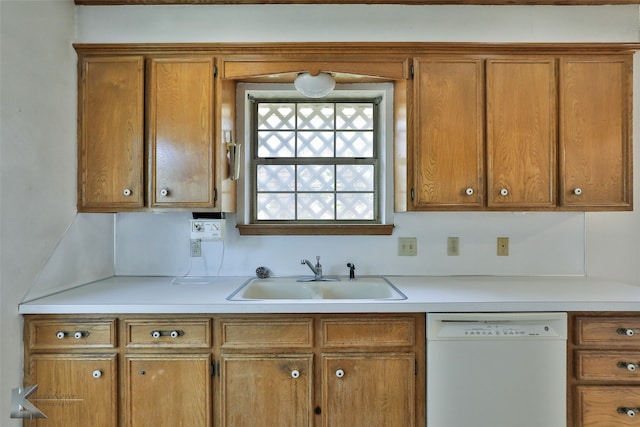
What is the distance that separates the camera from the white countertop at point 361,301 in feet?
5.10

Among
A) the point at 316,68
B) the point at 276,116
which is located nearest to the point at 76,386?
the point at 276,116

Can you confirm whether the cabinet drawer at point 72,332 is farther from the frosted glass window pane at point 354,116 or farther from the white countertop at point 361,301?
the frosted glass window pane at point 354,116

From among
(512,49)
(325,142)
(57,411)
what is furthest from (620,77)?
(57,411)

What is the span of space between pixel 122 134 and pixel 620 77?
2664 mm

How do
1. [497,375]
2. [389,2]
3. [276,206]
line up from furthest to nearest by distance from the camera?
[276,206] → [389,2] → [497,375]

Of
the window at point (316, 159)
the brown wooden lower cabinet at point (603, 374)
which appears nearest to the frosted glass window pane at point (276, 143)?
the window at point (316, 159)

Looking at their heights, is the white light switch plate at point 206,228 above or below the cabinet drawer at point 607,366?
above

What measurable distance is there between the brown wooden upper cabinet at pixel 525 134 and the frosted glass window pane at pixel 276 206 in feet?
2.78

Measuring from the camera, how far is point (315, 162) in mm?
2330

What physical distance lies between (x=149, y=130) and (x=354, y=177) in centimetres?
125

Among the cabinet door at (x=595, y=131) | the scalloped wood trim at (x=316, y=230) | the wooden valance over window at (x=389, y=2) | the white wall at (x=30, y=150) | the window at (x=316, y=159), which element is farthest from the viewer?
the window at (x=316, y=159)

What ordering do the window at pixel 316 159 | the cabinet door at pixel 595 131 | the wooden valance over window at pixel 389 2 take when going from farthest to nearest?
the window at pixel 316 159 < the wooden valance over window at pixel 389 2 < the cabinet door at pixel 595 131

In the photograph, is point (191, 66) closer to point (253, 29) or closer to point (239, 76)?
point (239, 76)

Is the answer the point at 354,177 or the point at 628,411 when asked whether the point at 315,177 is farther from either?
the point at 628,411
